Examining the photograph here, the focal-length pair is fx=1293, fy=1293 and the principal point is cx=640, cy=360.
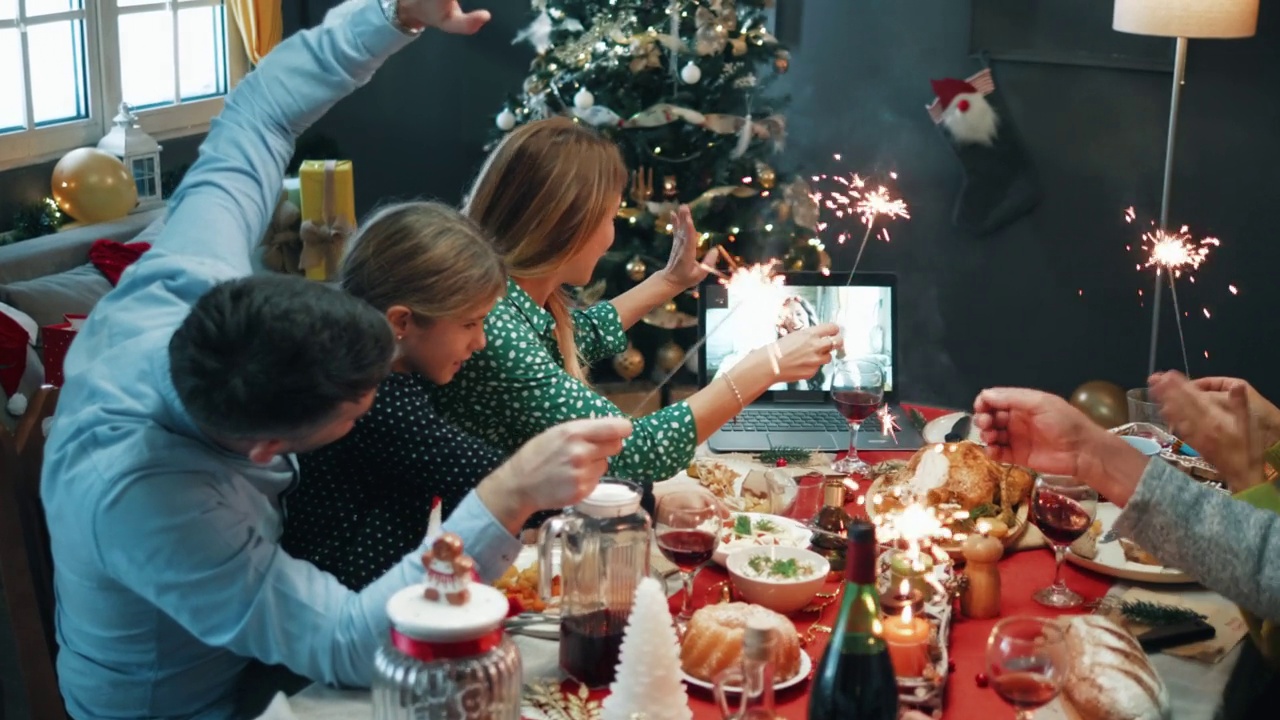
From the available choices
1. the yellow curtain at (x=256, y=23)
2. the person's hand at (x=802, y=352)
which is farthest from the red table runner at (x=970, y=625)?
the yellow curtain at (x=256, y=23)

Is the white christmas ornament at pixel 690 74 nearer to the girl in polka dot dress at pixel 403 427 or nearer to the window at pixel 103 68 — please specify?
the window at pixel 103 68

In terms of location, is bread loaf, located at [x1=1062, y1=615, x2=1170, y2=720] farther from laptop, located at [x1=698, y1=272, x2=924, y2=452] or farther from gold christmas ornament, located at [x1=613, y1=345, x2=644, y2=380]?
gold christmas ornament, located at [x1=613, y1=345, x2=644, y2=380]

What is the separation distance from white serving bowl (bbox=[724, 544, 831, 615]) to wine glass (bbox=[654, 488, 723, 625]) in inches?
3.6

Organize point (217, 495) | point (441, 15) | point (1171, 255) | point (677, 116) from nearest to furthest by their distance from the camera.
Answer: point (217, 495), point (441, 15), point (1171, 255), point (677, 116)

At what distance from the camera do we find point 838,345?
2.32 m

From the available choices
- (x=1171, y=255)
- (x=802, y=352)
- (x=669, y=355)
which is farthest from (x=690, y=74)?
(x=802, y=352)

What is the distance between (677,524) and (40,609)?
3.20ft

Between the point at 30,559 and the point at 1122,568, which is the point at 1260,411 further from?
the point at 30,559

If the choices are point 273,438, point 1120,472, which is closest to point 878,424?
point 1120,472

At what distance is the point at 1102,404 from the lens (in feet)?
11.4

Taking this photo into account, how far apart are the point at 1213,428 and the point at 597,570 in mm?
Answer: 1086

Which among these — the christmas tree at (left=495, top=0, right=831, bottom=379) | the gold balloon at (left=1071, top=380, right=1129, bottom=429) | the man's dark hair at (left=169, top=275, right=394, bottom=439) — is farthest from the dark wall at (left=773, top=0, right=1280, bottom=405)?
the man's dark hair at (left=169, top=275, right=394, bottom=439)

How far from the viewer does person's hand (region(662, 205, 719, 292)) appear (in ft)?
8.96

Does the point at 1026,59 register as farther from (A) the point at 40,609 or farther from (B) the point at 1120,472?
(A) the point at 40,609
